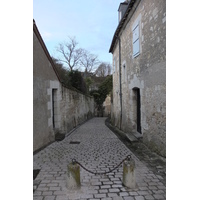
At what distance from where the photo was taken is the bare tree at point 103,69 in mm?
35312

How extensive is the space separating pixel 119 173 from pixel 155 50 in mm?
3478

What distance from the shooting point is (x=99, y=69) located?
35.7 meters

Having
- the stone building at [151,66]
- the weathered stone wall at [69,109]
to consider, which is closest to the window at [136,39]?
the stone building at [151,66]

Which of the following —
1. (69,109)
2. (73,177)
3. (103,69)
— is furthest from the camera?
(103,69)

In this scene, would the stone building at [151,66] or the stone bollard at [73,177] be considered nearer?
the stone bollard at [73,177]

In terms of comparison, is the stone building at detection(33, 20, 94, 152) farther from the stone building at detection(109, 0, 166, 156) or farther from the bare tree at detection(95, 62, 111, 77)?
the bare tree at detection(95, 62, 111, 77)

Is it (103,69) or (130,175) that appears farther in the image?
(103,69)

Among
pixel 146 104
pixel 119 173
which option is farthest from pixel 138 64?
pixel 119 173

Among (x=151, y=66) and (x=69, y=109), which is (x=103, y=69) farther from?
(x=151, y=66)

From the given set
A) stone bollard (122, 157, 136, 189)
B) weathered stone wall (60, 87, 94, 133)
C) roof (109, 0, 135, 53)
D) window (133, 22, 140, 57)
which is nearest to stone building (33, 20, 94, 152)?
weathered stone wall (60, 87, 94, 133)

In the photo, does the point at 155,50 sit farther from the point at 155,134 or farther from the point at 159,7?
the point at 155,134

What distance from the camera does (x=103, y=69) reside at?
36.8 metres

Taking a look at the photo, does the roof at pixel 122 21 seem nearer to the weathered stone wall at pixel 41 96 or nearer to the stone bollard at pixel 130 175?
the weathered stone wall at pixel 41 96

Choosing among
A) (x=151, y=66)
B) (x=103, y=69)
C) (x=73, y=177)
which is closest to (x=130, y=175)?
(x=73, y=177)
